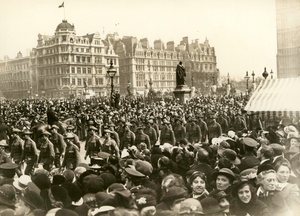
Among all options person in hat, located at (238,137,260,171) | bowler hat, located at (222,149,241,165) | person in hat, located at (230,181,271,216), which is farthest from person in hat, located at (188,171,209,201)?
bowler hat, located at (222,149,241,165)

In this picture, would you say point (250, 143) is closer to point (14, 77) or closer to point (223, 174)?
point (223, 174)

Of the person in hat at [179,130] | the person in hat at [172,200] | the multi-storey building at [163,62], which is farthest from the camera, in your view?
the multi-storey building at [163,62]

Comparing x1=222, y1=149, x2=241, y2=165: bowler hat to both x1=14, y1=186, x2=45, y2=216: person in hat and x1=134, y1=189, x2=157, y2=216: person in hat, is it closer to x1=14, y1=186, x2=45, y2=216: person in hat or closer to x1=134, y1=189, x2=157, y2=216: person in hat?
x1=134, y1=189, x2=157, y2=216: person in hat

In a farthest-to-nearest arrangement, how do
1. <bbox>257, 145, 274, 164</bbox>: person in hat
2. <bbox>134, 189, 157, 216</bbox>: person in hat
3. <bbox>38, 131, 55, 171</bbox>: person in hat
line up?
<bbox>38, 131, 55, 171</bbox>: person in hat
<bbox>257, 145, 274, 164</bbox>: person in hat
<bbox>134, 189, 157, 216</bbox>: person in hat

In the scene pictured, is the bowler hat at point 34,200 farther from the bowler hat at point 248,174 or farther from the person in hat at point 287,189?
the person in hat at point 287,189

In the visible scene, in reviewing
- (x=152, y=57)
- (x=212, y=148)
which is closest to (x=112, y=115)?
(x=212, y=148)

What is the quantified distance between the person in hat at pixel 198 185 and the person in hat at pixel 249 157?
0.88 m

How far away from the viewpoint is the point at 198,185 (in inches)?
186

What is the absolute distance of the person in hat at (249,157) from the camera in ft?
18.0

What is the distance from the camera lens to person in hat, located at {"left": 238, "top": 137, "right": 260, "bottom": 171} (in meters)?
5.49

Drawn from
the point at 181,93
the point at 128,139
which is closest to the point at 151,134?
the point at 128,139

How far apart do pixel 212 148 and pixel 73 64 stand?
37.8 meters

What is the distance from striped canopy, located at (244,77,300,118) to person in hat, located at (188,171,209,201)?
4.37 meters

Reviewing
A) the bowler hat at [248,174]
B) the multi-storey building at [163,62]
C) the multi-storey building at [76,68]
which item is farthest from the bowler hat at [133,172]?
the multi-storey building at [76,68]
